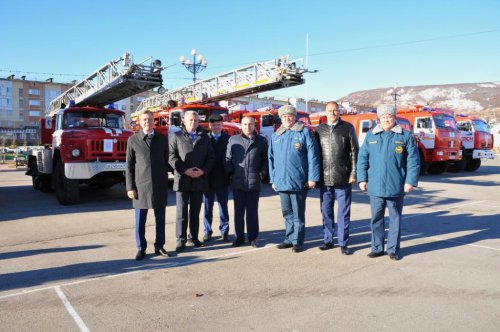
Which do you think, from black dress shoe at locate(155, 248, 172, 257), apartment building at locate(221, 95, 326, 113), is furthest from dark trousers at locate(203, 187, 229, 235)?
apartment building at locate(221, 95, 326, 113)

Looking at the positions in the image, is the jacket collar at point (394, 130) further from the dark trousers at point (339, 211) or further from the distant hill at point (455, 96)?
the distant hill at point (455, 96)

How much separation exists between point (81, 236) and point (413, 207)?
6256 millimetres

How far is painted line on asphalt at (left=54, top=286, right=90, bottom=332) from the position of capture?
9.50ft

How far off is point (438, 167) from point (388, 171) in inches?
558

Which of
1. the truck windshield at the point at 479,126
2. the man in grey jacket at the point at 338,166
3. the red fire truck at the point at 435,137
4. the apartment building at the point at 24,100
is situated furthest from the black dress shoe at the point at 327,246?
the apartment building at the point at 24,100

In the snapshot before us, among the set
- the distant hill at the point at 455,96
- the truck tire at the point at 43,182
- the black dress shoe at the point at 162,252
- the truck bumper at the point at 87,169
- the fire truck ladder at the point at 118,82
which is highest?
the distant hill at the point at 455,96

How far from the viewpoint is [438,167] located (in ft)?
55.8

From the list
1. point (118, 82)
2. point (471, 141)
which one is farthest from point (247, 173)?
point (471, 141)

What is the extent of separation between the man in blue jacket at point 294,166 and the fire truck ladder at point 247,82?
7.57m

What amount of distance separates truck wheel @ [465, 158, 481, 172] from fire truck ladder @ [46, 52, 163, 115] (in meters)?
15.7

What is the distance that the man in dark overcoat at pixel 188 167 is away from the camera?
4.92 m

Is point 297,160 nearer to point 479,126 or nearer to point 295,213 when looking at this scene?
point 295,213

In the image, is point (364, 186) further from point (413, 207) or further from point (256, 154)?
point (413, 207)

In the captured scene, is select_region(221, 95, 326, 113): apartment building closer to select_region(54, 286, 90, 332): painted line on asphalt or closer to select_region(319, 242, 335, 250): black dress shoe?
select_region(319, 242, 335, 250): black dress shoe
